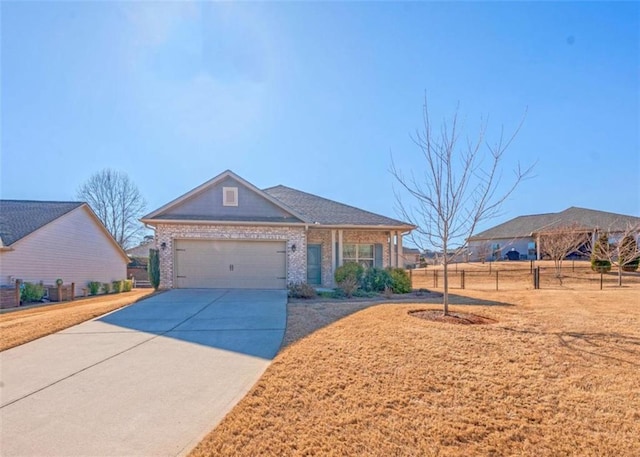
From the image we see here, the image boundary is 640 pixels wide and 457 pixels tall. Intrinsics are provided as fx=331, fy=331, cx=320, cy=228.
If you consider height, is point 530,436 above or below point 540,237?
below

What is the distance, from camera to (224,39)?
9938 millimetres

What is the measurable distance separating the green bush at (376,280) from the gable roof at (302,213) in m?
2.50

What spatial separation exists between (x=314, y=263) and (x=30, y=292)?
12584 millimetres

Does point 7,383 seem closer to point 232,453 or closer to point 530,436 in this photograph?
point 232,453

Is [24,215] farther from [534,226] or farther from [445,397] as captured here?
[534,226]

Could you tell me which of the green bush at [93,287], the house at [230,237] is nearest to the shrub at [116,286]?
the green bush at [93,287]

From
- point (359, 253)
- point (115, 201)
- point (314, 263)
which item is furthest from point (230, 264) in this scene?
point (115, 201)

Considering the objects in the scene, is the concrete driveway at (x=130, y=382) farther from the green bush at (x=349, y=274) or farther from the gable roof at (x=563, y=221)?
the gable roof at (x=563, y=221)

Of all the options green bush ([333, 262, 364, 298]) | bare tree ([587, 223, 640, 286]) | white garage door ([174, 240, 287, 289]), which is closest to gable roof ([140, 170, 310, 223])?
white garage door ([174, 240, 287, 289])

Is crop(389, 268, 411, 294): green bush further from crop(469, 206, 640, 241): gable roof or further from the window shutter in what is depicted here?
crop(469, 206, 640, 241): gable roof

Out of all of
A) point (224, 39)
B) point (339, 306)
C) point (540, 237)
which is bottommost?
point (339, 306)

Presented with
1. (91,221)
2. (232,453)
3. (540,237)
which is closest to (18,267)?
(91,221)

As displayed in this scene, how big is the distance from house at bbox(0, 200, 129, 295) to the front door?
12.8m

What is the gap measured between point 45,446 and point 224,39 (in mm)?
10364
